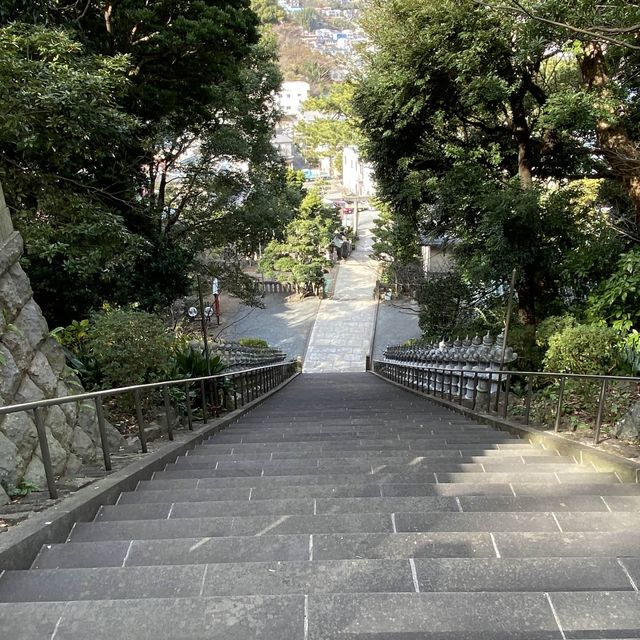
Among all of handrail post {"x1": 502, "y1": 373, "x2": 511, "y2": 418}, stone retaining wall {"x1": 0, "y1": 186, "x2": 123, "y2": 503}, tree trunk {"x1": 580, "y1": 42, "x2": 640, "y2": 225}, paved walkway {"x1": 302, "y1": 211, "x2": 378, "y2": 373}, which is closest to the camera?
stone retaining wall {"x1": 0, "y1": 186, "x2": 123, "y2": 503}

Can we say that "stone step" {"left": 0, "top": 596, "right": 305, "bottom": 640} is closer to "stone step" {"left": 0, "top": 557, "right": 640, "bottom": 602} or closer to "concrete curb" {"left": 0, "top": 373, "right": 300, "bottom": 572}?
"stone step" {"left": 0, "top": 557, "right": 640, "bottom": 602}

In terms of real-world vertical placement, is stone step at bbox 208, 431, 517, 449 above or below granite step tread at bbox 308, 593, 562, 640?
below

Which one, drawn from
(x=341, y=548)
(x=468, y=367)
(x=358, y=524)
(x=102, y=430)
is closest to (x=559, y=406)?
(x=358, y=524)

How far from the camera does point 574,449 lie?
3.99m

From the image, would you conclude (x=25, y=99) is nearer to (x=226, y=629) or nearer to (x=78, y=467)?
(x=78, y=467)

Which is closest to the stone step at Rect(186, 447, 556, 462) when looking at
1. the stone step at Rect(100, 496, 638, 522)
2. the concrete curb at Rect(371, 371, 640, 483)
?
the concrete curb at Rect(371, 371, 640, 483)

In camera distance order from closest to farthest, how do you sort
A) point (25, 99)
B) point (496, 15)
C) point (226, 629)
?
point (226, 629), point (25, 99), point (496, 15)

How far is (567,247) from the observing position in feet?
24.2

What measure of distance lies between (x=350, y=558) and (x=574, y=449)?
258 cm

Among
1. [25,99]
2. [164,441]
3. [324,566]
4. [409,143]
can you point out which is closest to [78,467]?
[164,441]

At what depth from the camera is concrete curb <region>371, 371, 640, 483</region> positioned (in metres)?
3.36

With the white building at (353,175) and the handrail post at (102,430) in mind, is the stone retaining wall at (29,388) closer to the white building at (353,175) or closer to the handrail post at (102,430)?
the handrail post at (102,430)

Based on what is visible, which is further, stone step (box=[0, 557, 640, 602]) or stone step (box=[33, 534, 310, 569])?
stone step (box=[33, 534, 310, 569])

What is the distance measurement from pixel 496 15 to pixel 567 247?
328 centimetres
